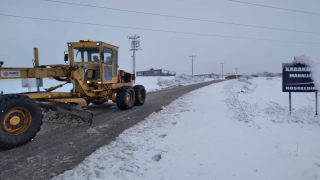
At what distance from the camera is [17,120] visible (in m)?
4.70

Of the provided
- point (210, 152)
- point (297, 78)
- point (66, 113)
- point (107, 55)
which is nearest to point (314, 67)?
point (297, 78)

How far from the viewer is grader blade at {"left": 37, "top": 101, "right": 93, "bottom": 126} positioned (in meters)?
6.16

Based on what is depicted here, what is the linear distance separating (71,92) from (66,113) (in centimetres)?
133

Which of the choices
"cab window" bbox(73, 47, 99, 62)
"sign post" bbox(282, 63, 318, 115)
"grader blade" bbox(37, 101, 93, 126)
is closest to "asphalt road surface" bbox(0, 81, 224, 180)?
"grader blade" bbox(37, 101, 93, 126)

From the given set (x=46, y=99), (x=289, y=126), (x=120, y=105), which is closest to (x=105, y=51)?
(x=120, y=105)

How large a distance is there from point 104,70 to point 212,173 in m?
6.77

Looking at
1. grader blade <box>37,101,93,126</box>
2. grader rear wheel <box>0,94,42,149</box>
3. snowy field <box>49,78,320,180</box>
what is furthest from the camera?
grader blade <box>37,101,93,126</box>

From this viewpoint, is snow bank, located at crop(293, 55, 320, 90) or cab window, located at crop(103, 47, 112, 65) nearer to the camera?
snow bank, located at crop(293, 55, 320, 90)

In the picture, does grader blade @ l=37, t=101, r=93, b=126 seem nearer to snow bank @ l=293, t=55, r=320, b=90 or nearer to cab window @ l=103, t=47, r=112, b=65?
cab window @ l=103, t=47, r=112, b=65

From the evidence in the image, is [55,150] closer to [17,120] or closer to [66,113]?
[17,120]

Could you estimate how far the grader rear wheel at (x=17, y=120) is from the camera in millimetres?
4391

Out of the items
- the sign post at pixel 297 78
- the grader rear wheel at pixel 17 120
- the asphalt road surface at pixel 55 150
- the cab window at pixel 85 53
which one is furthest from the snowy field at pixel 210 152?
the cab window at pixel 85 53

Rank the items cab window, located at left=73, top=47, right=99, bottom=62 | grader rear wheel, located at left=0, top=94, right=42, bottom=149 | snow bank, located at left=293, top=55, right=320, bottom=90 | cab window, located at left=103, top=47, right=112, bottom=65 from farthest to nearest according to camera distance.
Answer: cab window, located at left=103, top=47, right=112, bottom=65
cab window, located at left=73, top=47, right=99, bottom=62
snow bank, located at left=293, top=55, right=320, bottom=90
grader rear wheel, located at left=0, top=94, right=42, bottom=149

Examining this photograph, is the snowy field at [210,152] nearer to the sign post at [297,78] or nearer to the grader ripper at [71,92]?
the grader ripper at [71,92]
